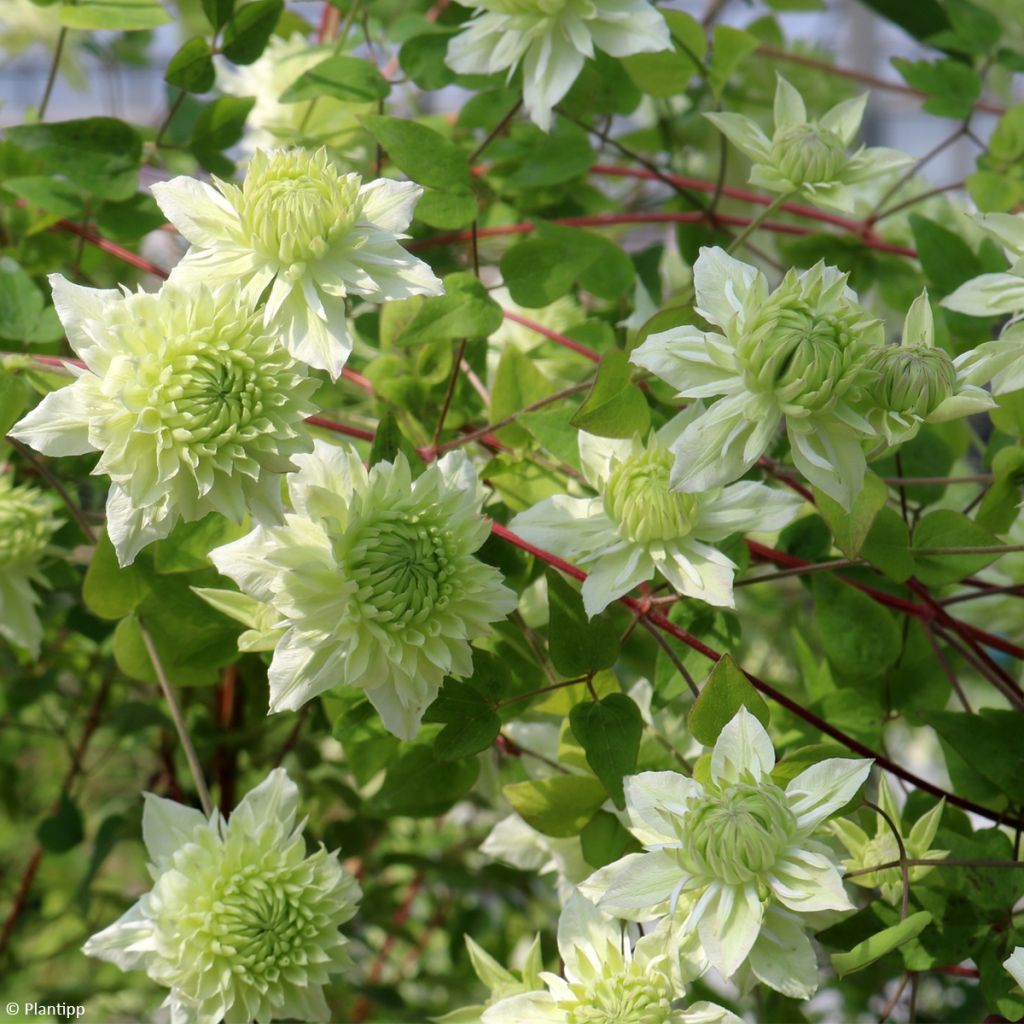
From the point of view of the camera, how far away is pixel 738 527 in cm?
50

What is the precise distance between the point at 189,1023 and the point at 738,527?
31 centimetres

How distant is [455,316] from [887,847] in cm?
30

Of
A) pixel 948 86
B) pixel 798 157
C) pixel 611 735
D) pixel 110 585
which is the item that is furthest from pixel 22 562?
pixel 948 86

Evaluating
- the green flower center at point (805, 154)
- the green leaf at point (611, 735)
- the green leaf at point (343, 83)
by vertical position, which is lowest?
the green leaf at point (611, 735)

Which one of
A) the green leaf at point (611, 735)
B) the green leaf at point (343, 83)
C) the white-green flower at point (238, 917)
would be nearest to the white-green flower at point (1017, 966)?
the green leaf at point (611, 735)

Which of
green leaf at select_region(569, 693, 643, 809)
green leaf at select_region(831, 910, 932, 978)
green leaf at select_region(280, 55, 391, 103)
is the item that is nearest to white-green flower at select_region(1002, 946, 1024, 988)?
green leaf at select_region(831, 910, 932, 978)

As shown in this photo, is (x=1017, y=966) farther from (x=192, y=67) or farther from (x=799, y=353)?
(x=192, y=67)

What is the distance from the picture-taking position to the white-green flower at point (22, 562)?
0.60 metres

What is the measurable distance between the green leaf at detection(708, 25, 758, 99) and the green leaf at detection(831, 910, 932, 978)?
48cm

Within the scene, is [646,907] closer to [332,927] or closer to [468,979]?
[332,927]

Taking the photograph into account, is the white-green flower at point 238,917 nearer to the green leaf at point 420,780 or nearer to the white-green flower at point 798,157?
the green leaf at point 420,780

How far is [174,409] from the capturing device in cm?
42

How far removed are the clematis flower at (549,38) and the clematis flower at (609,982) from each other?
1.23ft

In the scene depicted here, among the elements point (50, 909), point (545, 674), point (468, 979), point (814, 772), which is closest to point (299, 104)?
point (545, 674)
